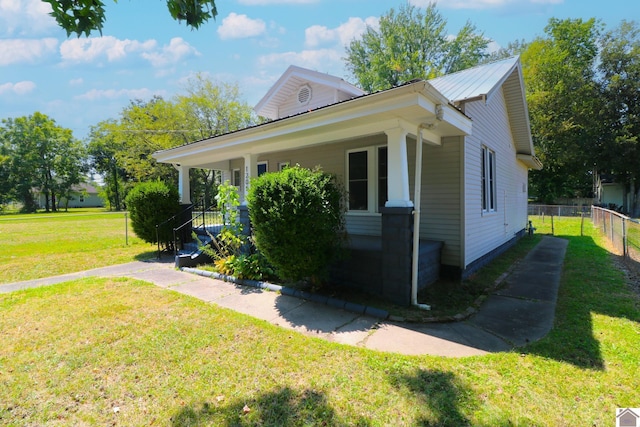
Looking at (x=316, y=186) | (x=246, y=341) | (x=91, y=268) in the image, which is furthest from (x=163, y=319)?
(x=91, y=268)

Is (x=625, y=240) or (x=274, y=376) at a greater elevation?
(x=625, y=240)

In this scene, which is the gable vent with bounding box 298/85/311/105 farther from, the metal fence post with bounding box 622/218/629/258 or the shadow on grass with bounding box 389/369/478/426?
the metal fence post with bounding box 622/218/629/258

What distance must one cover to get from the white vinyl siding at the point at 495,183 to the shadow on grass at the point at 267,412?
14.9 ft

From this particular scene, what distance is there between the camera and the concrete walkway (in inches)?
137

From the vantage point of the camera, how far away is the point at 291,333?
3.71m

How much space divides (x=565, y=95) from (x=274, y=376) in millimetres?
33265

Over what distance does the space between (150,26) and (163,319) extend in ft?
12.9

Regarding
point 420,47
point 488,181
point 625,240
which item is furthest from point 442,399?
point 420,47

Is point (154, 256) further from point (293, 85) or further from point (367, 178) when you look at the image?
point (293, 85)

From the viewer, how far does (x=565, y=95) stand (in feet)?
83.9

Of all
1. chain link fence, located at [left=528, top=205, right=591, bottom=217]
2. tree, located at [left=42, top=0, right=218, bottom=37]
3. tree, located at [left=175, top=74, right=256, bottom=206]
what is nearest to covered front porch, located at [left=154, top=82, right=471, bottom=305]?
tree, located at [left=42, top=0, right=218, bottom=37]

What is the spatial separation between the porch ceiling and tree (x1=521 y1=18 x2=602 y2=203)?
89.6ft

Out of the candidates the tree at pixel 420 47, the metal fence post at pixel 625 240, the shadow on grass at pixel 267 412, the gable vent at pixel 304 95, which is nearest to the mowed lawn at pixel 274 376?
the shadow on grass at pixel 267 412

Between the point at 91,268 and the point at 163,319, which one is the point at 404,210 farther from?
the point at 91,268
